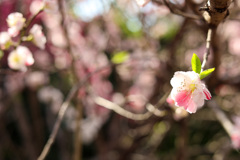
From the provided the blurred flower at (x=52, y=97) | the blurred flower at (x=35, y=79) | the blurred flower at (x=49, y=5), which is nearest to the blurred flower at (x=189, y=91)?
the blurred flower at (x=49, y=5)

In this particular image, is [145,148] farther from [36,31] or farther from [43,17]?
[36,31]

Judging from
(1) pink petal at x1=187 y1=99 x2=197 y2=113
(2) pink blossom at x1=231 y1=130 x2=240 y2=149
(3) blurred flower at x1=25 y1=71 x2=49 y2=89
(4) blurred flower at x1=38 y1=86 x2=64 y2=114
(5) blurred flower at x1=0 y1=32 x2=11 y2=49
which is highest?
(5) blurred flower at x1=0 y1=32 x2=11 y2=49

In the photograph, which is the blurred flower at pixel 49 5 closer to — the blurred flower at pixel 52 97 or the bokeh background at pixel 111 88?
the bokeh background at pixel 111 88

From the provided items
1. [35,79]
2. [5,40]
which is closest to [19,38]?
[5,40]

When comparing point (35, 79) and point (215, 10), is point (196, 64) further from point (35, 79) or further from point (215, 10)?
point (35, 79)

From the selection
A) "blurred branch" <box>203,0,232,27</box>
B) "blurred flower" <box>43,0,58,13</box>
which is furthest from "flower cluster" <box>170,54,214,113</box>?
"blurred flower" <box>43,0,58,13</box>

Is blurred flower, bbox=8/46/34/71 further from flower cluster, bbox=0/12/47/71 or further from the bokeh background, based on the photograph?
the bokeh background
